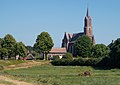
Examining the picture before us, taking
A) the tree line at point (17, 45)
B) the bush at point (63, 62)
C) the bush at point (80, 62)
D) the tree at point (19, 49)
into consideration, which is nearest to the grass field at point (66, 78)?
the bush at point (80, 62)

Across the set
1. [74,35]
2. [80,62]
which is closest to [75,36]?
[74,35]

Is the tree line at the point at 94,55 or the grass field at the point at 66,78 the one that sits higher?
the tree line at the point at 94,55

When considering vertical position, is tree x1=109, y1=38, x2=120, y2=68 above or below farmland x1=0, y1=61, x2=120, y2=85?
above

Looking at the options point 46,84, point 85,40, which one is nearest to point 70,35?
point 85,40

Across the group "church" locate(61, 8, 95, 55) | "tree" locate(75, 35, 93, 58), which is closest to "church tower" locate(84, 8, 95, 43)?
"church" locate(61, 8, 95, 55)

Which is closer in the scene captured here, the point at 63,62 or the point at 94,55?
the point at 63,62

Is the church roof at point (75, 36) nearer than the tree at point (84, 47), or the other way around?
the tree at point (84, 47)

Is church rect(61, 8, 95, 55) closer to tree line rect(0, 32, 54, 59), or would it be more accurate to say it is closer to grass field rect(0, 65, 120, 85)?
tree line rect(0, 32, 54, 59)

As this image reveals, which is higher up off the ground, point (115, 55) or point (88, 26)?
point (88, 26)

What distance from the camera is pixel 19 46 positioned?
107m

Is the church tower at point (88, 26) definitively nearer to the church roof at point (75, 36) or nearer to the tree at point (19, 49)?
the church roof at point (75, 36)

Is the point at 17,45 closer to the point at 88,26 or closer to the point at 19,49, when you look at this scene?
the point at 19,49

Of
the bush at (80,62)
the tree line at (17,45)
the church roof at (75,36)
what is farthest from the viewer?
the church roof at (75,36)

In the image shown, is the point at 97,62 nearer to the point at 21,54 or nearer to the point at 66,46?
the point at 21,54
